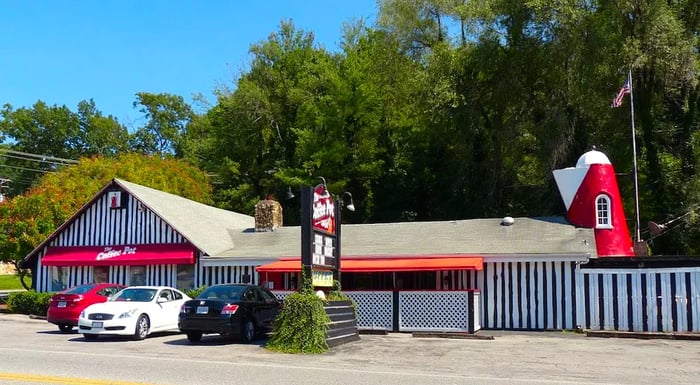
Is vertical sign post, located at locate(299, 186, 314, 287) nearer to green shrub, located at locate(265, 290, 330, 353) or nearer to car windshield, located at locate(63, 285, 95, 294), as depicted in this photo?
green shrub, located at locate(265, 290, 330, 353)

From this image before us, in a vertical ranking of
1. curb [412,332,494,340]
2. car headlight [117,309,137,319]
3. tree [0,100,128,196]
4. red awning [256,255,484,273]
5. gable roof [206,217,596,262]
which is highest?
tree [0,100,128,196]

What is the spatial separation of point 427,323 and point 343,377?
1034 centimetres

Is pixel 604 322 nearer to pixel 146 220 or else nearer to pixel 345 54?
pixel 146 220

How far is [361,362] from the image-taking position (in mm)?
13031

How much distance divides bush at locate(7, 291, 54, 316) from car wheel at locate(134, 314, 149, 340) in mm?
10043

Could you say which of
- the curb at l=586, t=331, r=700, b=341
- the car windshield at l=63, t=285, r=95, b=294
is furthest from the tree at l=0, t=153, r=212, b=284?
the curb at l=586, t=331, r=700, b=341

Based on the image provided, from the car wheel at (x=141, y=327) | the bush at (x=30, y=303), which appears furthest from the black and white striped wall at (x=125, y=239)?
the car wheel at (x=141, y=327)

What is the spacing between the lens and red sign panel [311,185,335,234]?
16734 mm

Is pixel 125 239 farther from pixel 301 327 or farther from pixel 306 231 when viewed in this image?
pixel 301 327

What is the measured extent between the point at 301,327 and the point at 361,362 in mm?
2553

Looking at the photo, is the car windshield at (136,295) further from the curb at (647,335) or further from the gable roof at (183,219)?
the curb at (647,335)

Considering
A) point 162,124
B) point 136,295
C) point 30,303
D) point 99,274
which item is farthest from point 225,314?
point 162,124

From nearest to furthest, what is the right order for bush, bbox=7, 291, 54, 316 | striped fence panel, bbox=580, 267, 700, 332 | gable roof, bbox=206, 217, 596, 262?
striped fence panel, bbox=580, 267, 700, 332 < gable roof, bbox=206, 217, 596, 262 < bush, bbox=7, 291, 54, 316

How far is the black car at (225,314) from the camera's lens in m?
16.4
